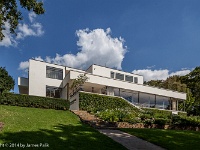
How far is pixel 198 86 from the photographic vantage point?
4872 cm

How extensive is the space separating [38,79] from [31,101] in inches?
432

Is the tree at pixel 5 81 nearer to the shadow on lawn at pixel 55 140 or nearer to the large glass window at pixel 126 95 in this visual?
the shadow on lawn at pixel 55 140

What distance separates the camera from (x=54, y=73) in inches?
1395

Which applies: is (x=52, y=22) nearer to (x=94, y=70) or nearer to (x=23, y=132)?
(x=23, y=132)

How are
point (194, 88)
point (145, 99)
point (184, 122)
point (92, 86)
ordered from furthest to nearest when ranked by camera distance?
point (194, 88) → point (145, 99) → point (92, 86) → point (184, 122)

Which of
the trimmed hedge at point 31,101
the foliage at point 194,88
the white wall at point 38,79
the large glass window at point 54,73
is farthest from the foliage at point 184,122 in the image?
the foliage at point 194,88

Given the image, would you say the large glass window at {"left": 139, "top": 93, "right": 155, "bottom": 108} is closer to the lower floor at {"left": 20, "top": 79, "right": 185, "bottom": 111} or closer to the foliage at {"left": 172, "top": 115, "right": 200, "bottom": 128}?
the lower floor at {"left": 20, "top": 79, "right": 185, "bottom": 111}

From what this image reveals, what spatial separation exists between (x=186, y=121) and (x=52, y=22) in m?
14.1

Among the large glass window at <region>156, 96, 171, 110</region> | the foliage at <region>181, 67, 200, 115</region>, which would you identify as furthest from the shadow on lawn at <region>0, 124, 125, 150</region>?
the foliage at <region>181, 67, 200, 115</region>

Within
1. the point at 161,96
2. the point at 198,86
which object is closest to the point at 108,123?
the point at 161,96

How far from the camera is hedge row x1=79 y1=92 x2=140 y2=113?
25.7m

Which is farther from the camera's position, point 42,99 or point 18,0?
point 42,99

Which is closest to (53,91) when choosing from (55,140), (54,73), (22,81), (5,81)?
(54,73)

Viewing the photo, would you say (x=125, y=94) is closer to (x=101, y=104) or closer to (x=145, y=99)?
(x=145, y=99)
